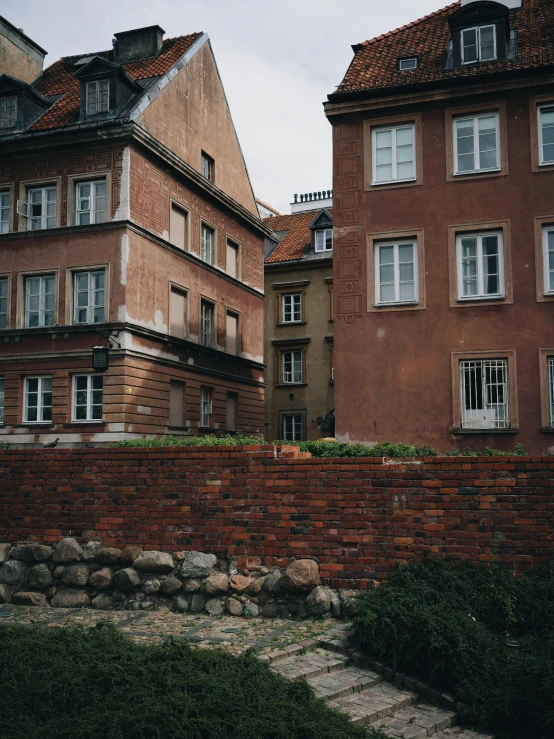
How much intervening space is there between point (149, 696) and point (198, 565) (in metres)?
3.83

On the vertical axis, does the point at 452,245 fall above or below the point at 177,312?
above

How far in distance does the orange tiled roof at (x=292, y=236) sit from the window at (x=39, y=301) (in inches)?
571

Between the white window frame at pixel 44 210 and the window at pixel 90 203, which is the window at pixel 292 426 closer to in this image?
the window at pixel 90 203

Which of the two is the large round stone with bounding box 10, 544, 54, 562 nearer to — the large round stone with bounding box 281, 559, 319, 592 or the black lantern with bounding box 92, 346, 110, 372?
the large round stone with bounding box 281, 559, 319, 592

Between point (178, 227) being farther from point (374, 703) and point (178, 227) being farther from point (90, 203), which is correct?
point (374, 703)

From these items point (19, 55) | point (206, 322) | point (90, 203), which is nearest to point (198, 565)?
point (90, 203)

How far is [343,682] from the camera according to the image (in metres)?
7.85

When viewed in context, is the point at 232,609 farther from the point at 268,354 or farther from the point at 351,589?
the point at 268,354

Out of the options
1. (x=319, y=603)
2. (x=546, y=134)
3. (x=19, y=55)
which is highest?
(x=19, y=55)

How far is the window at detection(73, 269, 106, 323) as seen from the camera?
75.7 ft

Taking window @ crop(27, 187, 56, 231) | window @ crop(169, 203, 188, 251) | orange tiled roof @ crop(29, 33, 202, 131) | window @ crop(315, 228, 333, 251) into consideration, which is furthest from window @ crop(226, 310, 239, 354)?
orange tiled roof @ crop(29, 33, 202, 131)

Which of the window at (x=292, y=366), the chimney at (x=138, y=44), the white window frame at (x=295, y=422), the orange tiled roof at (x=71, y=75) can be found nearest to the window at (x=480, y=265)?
→ the orange tiled roof at (x=71, y=75)

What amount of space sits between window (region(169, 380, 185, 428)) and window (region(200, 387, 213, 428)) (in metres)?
1.56

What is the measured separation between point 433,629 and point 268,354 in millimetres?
28237
